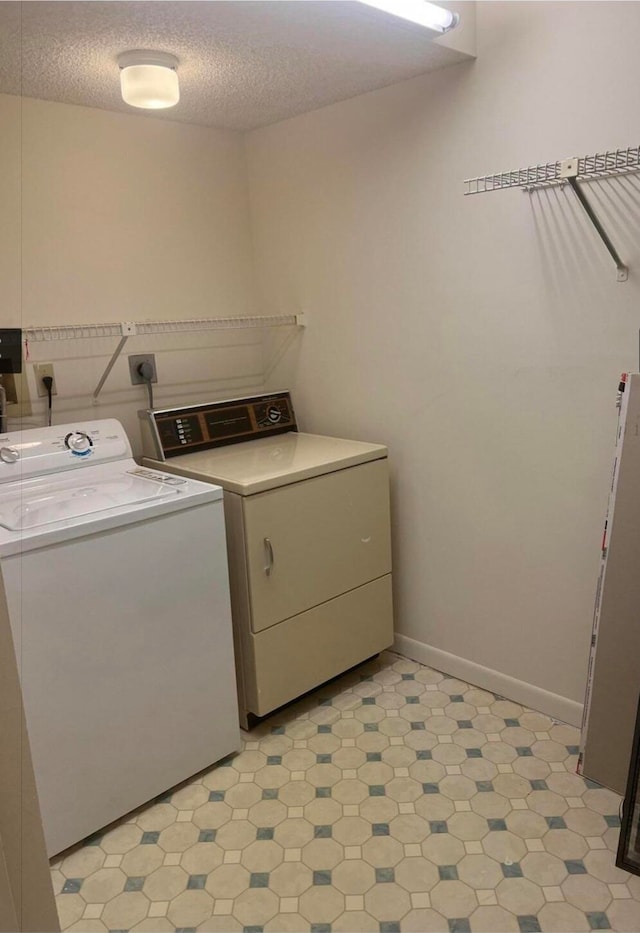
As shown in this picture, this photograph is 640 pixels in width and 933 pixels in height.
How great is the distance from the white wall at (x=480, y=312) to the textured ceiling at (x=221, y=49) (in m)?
0.20

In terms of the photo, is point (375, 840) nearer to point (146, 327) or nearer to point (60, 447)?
point (60, 447)

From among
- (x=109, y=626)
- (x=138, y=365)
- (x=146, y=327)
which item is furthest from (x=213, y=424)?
(x=109, y=626)

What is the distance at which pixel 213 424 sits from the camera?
2594 millimetres

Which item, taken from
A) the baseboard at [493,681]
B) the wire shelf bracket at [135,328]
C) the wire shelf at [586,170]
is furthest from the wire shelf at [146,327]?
the baseboard at [493,681]

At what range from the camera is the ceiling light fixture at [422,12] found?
5.45 feet

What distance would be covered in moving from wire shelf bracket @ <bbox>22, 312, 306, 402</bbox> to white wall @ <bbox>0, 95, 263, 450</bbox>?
0.19 ft

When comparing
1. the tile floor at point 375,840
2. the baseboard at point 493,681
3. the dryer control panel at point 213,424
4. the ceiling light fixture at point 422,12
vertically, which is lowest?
the tile floor at point 375,840

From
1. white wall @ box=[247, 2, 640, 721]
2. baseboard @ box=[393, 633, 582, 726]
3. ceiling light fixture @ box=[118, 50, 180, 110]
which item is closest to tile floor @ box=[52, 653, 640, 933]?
baseboard @ box=[393, 633, 582, 726]

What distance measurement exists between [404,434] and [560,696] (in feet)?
3.35

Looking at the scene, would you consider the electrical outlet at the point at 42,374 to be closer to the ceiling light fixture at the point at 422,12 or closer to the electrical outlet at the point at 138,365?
the electrical outlet at the point at 138,365

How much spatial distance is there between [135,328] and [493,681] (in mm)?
1712

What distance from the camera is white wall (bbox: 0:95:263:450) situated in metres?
2.22

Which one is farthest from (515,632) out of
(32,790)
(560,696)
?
(32,790)

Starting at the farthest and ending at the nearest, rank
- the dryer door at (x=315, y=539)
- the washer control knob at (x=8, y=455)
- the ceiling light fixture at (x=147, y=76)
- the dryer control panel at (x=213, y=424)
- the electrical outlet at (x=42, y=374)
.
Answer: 1. the dryer control panel at (x=213, y=424)
2. the electrical outlet at (x=42, y=374)
3. the dryer door at (x=315, y=539)
4. the washer control knob at (x=8, y=455)
5. the ceiling light fixture at (x=147, y=76)
